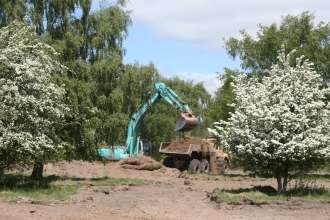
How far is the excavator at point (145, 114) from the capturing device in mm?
28197

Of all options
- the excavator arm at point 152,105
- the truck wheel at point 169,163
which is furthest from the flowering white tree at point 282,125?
the truck wheel at point 169,163

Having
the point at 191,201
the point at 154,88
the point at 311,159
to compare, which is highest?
the point at 154,88

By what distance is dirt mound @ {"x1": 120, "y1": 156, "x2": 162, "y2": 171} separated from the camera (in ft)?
94.2

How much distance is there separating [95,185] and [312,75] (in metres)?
9.65

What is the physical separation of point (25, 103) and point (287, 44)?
20.2 m

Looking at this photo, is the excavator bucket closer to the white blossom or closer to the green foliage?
the green foliage

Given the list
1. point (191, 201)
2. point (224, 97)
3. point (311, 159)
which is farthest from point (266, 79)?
point (224, 97)

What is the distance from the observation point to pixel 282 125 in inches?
643

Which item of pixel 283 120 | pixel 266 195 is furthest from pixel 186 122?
pixel 283 120

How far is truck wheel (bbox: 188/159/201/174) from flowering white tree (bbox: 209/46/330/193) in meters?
13.0

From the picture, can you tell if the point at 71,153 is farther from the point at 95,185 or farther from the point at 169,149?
the point at 169,149

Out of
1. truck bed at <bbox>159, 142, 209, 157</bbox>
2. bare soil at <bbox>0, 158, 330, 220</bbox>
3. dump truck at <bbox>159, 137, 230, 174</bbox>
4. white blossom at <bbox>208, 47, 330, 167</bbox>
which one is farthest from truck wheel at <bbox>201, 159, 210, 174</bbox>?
white blossom at <bbox>208, 47, 330, 167</bbox>

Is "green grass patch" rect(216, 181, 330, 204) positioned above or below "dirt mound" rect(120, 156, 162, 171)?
below

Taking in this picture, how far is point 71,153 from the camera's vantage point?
20250 millimetres
